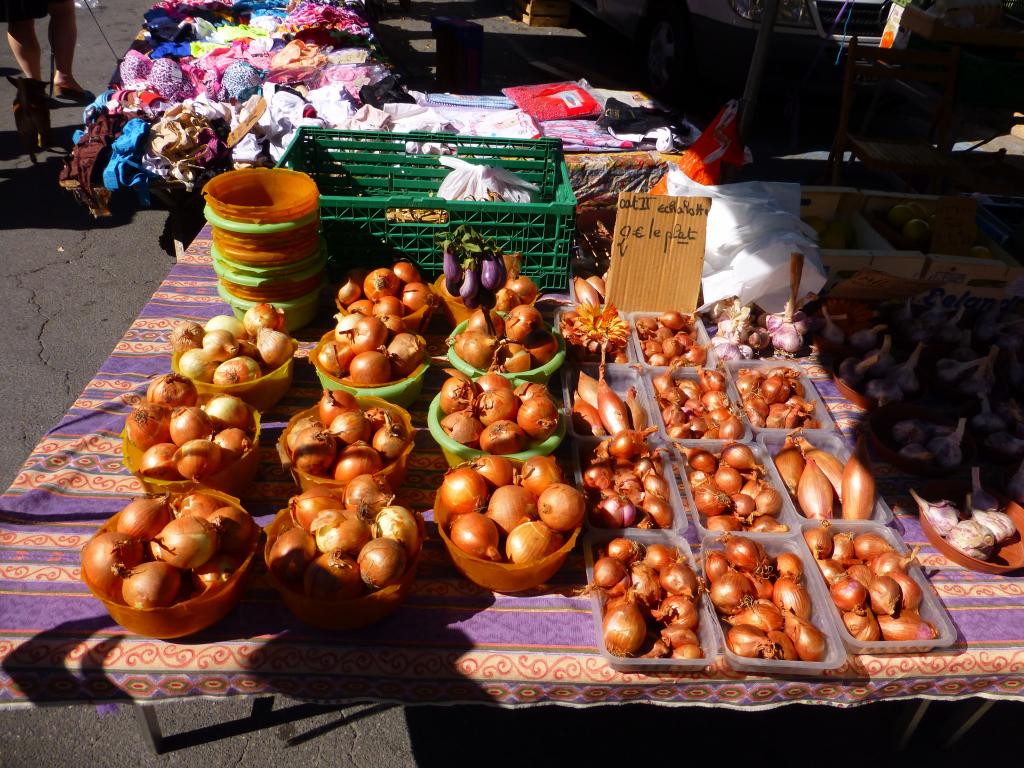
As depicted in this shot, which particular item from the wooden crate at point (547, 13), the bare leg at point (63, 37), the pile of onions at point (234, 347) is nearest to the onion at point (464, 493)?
the pile of onions at point (234, 347)

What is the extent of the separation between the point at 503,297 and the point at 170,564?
4.22 feet

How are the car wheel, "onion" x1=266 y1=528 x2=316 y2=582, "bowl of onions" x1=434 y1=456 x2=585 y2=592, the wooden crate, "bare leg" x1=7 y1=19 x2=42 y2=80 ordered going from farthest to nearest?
the wooden crate, the car wheel, "bare leg" x1=7 y1=19 x2=42 y2=80, "bowl of onions" x1=434 y1=456 x2=585 y2=592, "onion" x1=266 y1=528 x2=316 y2=582

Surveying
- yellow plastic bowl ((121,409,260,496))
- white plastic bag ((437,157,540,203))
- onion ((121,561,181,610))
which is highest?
white plastic bag ((437,157,540,203))

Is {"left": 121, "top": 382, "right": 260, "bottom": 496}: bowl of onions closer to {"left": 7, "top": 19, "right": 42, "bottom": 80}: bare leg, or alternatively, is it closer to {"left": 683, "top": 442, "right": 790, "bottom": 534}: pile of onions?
{"left": 683, "top": 442, "right": 790, "bottom": 534}: pile of onions

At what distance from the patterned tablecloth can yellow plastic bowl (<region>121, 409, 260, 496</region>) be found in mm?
100

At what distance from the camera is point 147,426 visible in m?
1.69

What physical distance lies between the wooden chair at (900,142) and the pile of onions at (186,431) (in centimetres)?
417

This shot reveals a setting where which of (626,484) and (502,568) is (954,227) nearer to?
(626,484)

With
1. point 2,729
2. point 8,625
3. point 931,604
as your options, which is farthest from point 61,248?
point 931,604

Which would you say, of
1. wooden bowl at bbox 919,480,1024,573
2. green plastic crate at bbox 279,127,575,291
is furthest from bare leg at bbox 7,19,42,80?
wooden bowl at bbox 919,480,1024,573

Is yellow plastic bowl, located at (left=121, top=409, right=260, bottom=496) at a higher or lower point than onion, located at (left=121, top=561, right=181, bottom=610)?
lower

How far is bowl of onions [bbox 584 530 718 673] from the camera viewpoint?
1.51m

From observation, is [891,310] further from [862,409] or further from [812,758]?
[812,758]

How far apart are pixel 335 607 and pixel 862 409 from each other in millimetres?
1898
